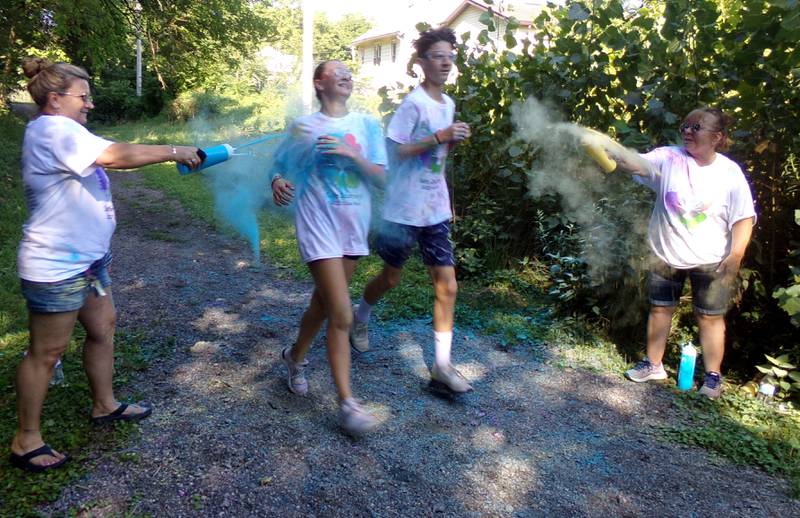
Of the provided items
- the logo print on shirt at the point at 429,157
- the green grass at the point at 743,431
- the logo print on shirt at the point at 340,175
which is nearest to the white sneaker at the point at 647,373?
the green grass at the point at 743,431

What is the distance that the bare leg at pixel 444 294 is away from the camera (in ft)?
12.2

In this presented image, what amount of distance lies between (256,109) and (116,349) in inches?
75.9

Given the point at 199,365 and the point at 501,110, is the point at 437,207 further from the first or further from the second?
the point at 501,110

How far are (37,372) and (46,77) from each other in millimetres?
1313

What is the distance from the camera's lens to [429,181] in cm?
365

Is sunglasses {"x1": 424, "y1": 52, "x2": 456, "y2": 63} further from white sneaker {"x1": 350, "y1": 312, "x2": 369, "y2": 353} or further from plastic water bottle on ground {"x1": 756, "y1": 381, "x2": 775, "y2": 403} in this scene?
plastic water bottle on ground {"x1": 756, "y1": 381, "x2": 775, "y2": 403}

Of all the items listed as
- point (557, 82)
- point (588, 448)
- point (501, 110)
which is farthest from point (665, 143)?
point (588, 448)

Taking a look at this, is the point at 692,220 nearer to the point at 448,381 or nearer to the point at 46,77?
the point at 448,381

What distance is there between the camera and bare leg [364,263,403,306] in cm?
396

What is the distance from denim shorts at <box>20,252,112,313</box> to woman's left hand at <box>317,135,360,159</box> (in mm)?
1189

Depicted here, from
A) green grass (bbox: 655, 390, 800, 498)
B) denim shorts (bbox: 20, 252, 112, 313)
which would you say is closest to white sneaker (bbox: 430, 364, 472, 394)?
green grass (bbox: 655, 390, 800, 498)

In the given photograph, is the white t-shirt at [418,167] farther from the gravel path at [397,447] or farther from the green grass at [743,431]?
the green grass at [743,431]

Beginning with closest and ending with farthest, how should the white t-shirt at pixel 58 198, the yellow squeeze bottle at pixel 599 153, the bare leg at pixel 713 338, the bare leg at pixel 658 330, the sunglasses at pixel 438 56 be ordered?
the white t-shirt at pixel 58 198 → the sunglasses at pixel 438 56 → the yellow squeeze bottle at pixel 599 153 → the bare leg at pixel 713 338 → the bare leg at pixel 658 330

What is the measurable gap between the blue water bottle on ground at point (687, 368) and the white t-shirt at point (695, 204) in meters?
0.58
